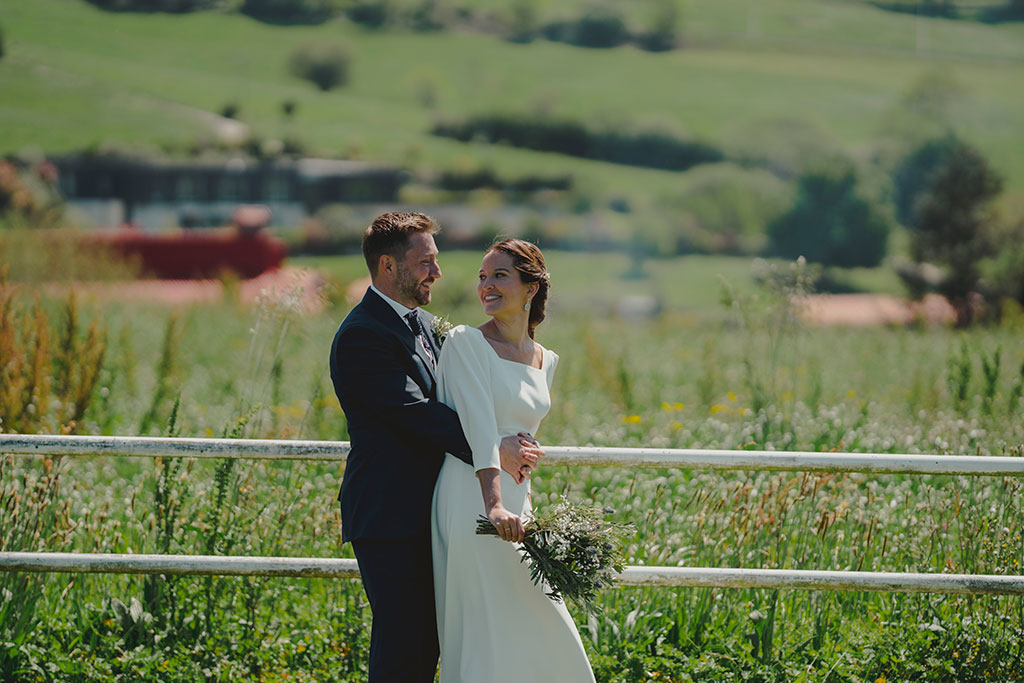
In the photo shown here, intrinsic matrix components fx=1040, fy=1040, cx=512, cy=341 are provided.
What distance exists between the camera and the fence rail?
12.5 feet

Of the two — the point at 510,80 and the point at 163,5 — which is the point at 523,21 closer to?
the point at 510,80

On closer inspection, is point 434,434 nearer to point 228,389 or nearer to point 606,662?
point 606,662

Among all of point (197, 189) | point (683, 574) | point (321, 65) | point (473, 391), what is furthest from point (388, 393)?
point (321, 65)

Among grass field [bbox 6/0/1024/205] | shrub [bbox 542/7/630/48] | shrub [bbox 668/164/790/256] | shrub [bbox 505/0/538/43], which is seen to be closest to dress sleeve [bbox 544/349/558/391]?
grass field [bbox 6/0/1024/205]

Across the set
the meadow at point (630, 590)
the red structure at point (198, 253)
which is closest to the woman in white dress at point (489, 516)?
the meadow at point (630, 590)

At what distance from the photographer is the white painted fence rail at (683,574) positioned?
12.6 ft

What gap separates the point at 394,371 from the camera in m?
3.17

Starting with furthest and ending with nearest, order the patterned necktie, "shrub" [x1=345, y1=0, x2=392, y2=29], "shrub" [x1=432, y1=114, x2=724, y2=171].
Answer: "shrub" [x1=345, y1=0, x2=392, y2=29]
"shrub" [x1=432, y1=114, x2=724, y2=171]
the patterned necktie

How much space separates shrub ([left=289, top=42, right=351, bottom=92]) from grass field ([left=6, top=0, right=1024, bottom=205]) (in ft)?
4.19

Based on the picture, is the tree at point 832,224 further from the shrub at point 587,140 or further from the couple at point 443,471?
the couple at point 443,471

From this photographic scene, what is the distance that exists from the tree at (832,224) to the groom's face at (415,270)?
66166 millimetres

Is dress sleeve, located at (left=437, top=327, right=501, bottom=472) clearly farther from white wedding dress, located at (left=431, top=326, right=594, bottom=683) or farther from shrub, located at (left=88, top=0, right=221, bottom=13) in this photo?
shrub, located at (left=88, top=0, right=221, bottom=13)

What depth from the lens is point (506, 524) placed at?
3039 mm

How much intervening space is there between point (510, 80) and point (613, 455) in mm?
89583
